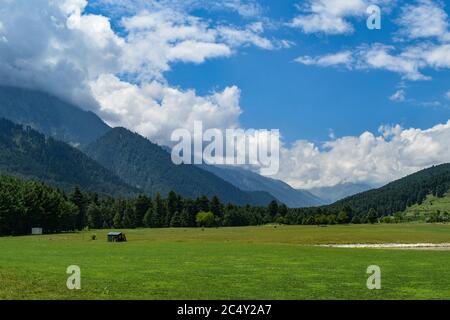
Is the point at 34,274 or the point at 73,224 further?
the point at 73,224

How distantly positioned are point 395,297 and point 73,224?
179 m

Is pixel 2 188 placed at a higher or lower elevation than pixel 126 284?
higher

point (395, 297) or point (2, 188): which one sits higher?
point (2, 188)

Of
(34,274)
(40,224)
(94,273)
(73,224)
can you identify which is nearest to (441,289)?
(94,273)

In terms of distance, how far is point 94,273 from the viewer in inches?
1678
